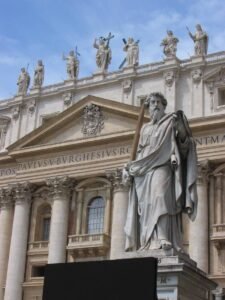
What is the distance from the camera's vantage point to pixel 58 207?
3416 cm

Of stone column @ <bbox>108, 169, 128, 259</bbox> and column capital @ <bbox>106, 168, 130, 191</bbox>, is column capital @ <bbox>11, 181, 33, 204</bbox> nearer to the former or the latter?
column capital @ <bbox>106, 168, 130, 191</bbox>

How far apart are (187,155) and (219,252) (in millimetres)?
22493

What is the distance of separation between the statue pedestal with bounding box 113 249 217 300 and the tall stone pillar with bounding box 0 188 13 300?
1122 inches

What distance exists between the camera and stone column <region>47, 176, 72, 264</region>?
33.1m

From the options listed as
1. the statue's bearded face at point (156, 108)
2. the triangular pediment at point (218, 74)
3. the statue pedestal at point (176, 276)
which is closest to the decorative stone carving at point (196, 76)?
the triangular pediment at point (218, 74)

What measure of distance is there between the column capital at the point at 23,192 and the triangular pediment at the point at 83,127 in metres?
1.93

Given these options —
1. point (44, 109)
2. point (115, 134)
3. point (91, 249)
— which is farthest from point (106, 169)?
point (44, 109)

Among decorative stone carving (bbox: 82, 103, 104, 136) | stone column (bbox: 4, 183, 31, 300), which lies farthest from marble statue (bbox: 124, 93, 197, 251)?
stone column (bbox: 4, 183, 31, 300)

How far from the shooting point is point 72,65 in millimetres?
37625

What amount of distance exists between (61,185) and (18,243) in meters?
3.96

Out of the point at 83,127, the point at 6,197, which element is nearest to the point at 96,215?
the point at 83,127

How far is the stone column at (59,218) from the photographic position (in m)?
33.1

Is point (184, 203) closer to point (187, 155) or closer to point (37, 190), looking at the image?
point (187, 155)

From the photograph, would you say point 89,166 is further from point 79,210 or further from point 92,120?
point 92,120
